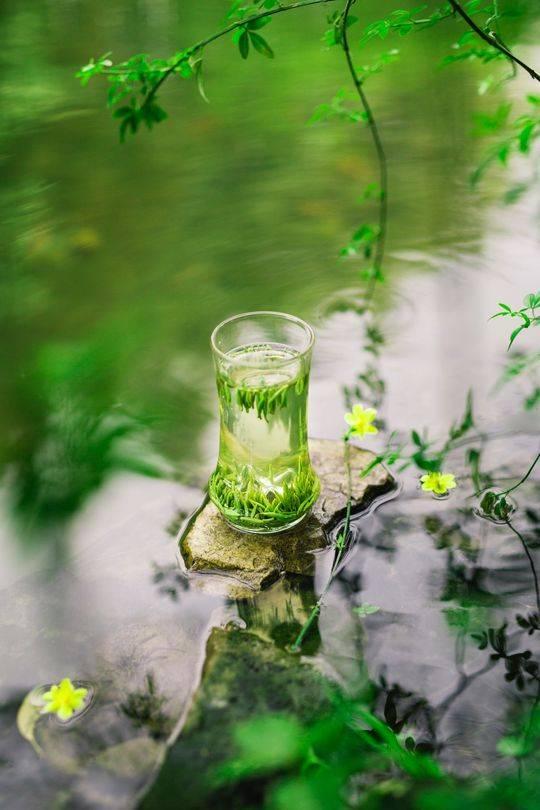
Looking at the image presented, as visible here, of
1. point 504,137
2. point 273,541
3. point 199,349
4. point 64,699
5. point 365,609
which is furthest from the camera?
point 504,137

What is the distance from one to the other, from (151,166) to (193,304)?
73 centimetres

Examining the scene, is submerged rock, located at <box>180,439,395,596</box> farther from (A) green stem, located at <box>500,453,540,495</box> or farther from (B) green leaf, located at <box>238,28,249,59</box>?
(B) green leaf, located at <box>238,28,249,59</box>

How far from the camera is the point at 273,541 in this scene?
1232mm

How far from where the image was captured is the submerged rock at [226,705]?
0.91 metres

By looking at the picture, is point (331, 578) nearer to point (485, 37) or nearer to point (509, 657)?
point (509, 657)

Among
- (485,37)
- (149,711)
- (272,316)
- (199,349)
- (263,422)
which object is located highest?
(485,37)

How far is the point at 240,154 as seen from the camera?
233 centimetres

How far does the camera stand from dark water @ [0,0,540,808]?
106cm

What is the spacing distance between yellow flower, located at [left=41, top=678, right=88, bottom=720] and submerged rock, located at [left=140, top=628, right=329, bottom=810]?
0.47 ft

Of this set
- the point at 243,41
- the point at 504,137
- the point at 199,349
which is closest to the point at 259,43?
the point at 243,41

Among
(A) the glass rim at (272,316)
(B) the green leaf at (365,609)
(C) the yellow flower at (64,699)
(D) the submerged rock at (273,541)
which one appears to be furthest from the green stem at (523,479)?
(C) the yellow flower at (64,699)

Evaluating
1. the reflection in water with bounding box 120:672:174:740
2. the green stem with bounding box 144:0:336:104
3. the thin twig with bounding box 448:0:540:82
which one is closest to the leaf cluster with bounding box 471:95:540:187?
the thin twig with bounding box 448:0:540:82

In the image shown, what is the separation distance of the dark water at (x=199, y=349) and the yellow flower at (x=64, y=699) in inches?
1.3

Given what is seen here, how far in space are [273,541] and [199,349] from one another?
1.95 ft
